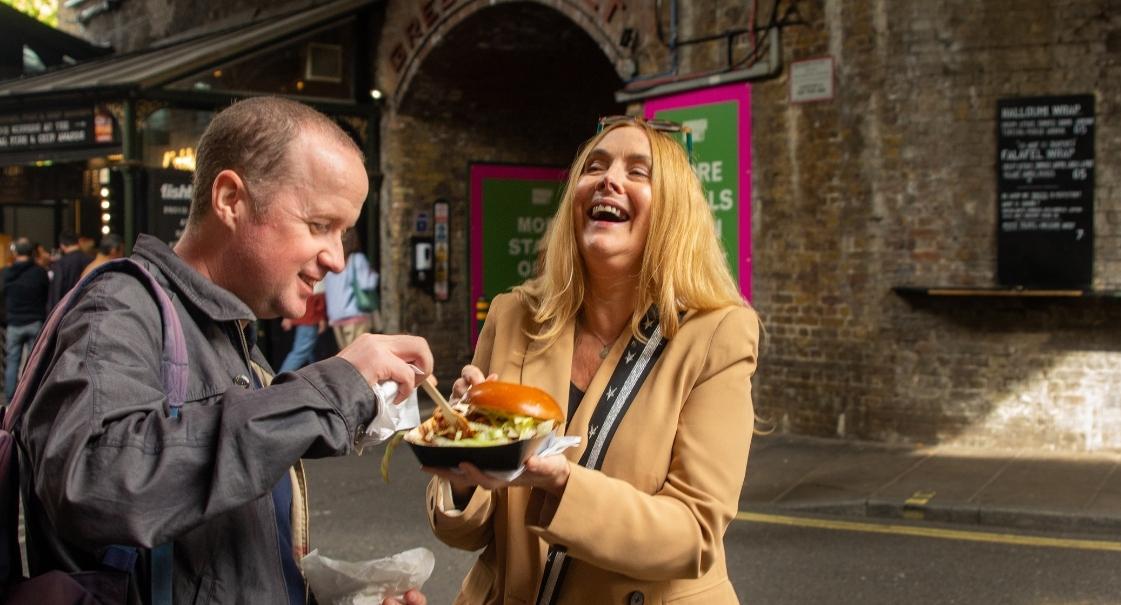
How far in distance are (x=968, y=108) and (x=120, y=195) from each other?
9.35 metres

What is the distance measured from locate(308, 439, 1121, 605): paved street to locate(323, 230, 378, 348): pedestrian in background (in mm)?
4435

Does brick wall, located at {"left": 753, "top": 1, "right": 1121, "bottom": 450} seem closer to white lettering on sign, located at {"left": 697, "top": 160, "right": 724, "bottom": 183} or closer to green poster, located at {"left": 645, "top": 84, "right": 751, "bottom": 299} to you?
green poster, located at {"left": 645, "top": 84, "right": 751, "bottom": 299}

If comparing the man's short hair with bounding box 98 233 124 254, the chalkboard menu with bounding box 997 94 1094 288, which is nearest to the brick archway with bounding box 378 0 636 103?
the chalkboard menu with bounding box 997 94 1094 288

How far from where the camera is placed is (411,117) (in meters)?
14.4

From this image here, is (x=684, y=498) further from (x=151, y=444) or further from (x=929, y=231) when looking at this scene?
(x=929, y=231)

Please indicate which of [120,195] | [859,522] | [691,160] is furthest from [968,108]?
[120,195]

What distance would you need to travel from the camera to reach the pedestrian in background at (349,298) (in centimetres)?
1180

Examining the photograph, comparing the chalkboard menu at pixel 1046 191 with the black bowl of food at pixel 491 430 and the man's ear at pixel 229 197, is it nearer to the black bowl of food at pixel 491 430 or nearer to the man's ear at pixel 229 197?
the black bowl of food at pixel 491 430

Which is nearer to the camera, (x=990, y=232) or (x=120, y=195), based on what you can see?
(x=990, y=232)

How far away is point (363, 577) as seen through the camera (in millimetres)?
2031

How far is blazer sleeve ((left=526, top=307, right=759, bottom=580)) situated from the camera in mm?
2123

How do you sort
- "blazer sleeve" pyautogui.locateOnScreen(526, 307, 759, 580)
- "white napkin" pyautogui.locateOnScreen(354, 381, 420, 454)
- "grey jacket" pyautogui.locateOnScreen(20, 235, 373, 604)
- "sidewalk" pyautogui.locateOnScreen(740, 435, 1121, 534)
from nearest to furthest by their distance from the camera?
"grey jacket" pyautogui.locateOnScreen(20, 235, 373, 604)
"white napkin" pyautogui.locateOnScreen(354, 381, 420, 454)
"blazer sleeve" pyautogui.locateOnScreen(526, 307, 759, 580)
"sidewalk" pyautogui.locateOnScreen(740, 435, 1121, 534)

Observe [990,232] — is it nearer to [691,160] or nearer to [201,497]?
[691,160]

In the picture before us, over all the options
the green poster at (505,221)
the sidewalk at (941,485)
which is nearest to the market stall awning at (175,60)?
the green poster at (505,221)
